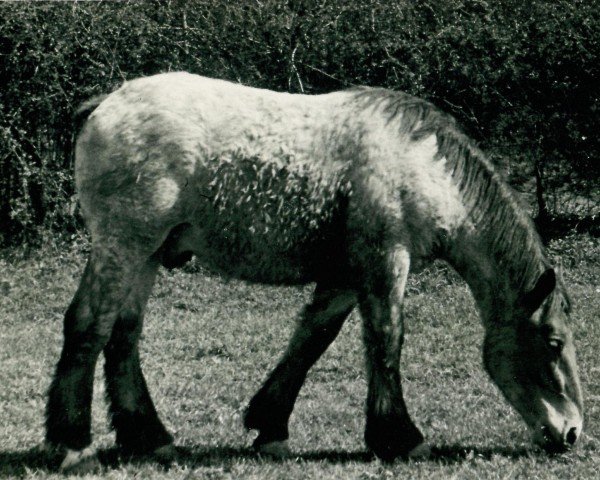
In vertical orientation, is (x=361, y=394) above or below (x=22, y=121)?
below

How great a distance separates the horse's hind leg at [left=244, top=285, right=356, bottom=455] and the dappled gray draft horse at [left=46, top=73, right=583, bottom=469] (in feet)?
0.10

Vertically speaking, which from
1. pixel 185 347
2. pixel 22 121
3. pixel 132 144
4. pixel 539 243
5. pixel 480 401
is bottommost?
pixel 185 347

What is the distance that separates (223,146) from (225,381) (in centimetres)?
268

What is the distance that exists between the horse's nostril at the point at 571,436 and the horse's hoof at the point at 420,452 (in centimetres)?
83

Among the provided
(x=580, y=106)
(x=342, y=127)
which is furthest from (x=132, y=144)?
(x=580, y=106)

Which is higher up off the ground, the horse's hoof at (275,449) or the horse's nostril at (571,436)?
the horse's nostril at (571,436)

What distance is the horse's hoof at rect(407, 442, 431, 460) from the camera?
5387 millimetres

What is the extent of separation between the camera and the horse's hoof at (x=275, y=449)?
18.3ft

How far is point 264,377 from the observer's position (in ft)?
24.7

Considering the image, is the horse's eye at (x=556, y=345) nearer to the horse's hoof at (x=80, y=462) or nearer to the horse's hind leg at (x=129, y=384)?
the horse's hind leg at (x=129, y=384)

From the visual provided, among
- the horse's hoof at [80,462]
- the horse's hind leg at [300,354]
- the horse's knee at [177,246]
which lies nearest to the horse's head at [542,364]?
the horse's hind leg at [300,354]

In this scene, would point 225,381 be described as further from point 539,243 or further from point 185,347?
point 539,243

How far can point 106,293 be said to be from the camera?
17.0 feet

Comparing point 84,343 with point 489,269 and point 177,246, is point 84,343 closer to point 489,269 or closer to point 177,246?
point 177,246
